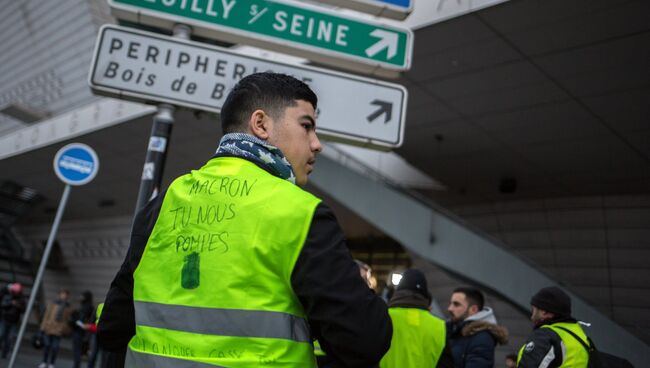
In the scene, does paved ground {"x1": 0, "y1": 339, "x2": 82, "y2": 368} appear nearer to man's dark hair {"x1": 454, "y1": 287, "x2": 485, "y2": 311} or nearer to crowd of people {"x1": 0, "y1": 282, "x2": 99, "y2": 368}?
crowd of people {"x1": 0, "y1": 282, "x2": 99, "y2": 368}

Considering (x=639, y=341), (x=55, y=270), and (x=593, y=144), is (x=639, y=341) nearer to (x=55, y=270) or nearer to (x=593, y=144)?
(x=593, y=144)

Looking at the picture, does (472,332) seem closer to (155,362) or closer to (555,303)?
(555,303)

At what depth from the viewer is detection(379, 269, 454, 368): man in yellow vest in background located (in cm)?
380

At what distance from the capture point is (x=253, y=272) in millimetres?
1202

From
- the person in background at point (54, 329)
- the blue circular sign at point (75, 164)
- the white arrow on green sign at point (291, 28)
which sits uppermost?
the white arrow on green sign at point (291, 28)

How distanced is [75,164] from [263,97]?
5.44 m

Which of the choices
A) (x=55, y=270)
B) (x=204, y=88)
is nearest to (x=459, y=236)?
(x=204, y=88)

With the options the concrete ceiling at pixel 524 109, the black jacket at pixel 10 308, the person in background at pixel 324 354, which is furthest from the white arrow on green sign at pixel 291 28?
the black jacket at pixel 10 308

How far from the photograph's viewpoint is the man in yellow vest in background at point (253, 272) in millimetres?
1155

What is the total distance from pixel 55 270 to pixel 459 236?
82.4 ft

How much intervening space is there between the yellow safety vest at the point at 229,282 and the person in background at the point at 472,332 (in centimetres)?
378

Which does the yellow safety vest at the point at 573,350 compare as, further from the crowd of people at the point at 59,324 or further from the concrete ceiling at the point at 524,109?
the crowd of people at the point at 59,324

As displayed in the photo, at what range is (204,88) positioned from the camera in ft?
12.3

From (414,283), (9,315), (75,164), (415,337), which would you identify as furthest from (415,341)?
(9,315)
